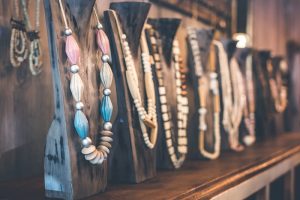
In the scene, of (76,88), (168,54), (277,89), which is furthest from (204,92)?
(277,89)

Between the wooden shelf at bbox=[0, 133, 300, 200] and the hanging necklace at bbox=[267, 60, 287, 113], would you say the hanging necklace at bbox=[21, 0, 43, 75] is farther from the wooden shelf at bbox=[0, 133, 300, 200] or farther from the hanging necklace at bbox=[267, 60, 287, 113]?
the hanging necklace at bbox=[267, 60, 287, 113]

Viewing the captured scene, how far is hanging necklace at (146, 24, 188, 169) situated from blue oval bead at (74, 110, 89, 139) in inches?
11.5

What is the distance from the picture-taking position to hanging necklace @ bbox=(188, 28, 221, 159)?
3.88 feet

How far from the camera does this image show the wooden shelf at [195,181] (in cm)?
77

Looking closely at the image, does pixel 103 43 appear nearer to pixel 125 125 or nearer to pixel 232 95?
pixel 125 125

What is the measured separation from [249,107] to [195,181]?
65 centimetres

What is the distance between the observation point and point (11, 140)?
873 millimetres

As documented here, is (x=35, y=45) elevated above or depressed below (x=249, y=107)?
above

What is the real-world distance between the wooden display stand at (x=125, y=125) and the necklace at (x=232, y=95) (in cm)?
44

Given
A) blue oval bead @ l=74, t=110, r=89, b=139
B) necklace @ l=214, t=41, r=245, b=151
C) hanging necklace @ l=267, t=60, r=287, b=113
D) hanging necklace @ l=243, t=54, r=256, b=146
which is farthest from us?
hanging necklace @ l=267, t=60, r=287, b=113

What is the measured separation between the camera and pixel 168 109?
1024 millimetres

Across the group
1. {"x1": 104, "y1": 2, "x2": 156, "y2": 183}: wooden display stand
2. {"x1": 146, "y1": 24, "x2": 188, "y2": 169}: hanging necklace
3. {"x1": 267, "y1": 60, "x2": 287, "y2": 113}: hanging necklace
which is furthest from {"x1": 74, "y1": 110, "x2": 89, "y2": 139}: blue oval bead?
{"x1": 267, "y1": 60, "x2": 287, "y2": 113}: hanging necklace

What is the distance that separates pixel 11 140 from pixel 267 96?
3.21 feet

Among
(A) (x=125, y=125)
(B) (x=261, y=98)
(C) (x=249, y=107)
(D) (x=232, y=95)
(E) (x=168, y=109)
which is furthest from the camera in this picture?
(B) (x=261, y=98)
